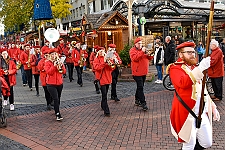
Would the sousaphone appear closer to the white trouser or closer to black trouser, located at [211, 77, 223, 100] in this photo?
black trouser, located at [211, 77, 223, 100]

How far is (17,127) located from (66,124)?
3.73ft

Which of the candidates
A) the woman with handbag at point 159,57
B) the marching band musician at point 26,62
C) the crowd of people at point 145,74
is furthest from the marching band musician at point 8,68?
the woman with handbag at point 159,57

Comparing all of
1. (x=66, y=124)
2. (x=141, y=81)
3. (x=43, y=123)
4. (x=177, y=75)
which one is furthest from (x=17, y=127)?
(x=177, y=75)

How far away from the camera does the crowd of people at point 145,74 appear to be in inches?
158

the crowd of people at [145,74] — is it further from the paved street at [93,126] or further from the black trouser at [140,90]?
the paved street at [93,126]

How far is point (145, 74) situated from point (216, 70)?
227 cm

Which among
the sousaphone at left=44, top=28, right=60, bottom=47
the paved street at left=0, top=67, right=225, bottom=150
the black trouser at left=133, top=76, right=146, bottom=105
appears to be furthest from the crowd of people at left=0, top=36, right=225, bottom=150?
the sousaphone at left=44, top=28, right=60, bottom=47

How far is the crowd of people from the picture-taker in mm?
Result: 4023

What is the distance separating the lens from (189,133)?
3980mm

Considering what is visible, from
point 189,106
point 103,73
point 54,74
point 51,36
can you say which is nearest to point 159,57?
point 51,36

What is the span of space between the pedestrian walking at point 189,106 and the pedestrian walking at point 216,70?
5.04 m

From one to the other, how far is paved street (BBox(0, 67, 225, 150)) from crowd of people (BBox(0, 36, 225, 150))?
0.41 meters

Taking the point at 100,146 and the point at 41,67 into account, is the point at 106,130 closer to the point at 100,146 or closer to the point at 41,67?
the point at 100,146

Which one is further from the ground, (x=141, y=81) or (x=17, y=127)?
(x=141, y=81)
